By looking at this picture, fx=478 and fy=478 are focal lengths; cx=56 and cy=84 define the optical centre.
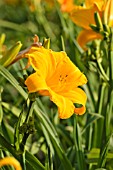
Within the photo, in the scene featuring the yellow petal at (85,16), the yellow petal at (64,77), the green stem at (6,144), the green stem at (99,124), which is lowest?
the green stem at (99,124)

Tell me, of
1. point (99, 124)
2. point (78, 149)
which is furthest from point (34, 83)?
point (99, 124)

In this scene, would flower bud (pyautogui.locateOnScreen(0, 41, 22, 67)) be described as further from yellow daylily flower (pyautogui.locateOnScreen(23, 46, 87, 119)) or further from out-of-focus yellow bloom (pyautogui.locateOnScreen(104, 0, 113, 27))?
out-of-focus yellow bloom (pyautogui.locateOnScreen(104, 0, 113, 27))

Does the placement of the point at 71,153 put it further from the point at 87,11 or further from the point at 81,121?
the point at 87,11

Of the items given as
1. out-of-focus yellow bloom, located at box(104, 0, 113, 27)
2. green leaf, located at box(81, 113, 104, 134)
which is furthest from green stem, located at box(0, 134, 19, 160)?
out-of-focus yellow bloom, located at box(104, 0, 113, 27)

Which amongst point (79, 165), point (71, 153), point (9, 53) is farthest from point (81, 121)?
point (9, 53)

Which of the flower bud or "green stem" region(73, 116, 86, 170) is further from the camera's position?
"green stem" region(73, 116, 86, 170)

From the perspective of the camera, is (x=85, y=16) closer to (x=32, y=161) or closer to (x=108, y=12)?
(x=108, y=12)

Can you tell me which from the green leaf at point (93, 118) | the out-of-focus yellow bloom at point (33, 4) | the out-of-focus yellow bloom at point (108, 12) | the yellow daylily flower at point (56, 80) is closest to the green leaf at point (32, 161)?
the yellow daylily flower at point (56, 80)

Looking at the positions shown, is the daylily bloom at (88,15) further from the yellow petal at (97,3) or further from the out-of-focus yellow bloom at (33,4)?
the out-of-focus yellow bloom at (33,4)
